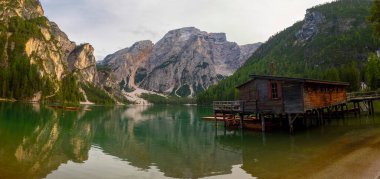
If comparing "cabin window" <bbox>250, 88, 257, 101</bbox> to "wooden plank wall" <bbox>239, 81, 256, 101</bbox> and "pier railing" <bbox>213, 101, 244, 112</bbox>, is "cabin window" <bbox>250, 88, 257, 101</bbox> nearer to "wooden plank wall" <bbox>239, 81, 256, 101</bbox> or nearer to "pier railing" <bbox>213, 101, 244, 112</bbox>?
"wooden plank wall" <bbox>239, 81, 256, 101</bbox>

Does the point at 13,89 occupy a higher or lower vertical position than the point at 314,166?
higher

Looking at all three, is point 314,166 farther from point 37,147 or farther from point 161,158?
point 37,147

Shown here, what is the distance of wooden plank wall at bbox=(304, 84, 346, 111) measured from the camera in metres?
41.4

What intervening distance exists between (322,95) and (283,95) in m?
9.09

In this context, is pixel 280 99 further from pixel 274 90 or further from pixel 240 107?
pixel 240 107

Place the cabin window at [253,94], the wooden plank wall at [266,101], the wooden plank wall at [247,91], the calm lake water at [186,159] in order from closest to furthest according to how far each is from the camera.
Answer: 1. the calm lake water at [186,159]
2. the wooden plank wall at [266,101]
3. the cabin window at [253,94]
4. the wooden plank wall at [247,91]

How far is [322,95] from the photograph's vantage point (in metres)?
46.6

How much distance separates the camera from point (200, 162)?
25328mm

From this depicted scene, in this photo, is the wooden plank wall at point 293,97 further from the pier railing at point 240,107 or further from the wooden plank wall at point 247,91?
the wooden plank wall at point 247,91

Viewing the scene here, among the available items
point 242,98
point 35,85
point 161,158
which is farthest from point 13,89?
point 161,158

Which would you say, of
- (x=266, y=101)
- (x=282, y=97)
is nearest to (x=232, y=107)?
(x=266, y=101)

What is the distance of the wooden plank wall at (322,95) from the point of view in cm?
4141

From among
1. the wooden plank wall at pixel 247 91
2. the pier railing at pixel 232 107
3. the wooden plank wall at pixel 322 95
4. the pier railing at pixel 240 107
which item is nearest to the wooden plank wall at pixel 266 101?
the pier railing at pixel 240 107

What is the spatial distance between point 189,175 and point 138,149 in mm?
13459
